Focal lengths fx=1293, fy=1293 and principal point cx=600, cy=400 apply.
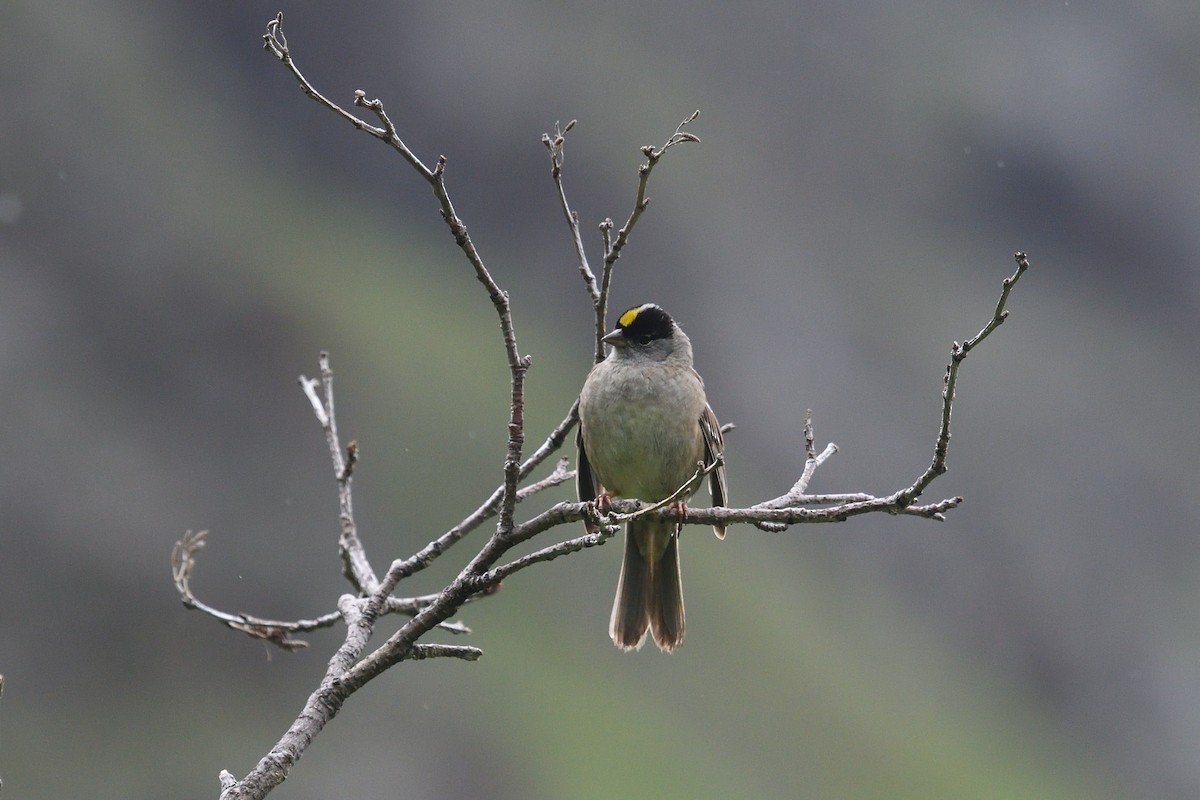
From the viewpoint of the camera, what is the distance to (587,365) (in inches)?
2103

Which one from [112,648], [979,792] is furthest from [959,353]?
[979,792]

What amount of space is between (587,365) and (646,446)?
45.5 meters

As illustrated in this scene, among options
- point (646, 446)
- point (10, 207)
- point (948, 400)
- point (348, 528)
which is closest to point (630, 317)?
point (646, 446)

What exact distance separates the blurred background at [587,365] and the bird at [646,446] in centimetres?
2429

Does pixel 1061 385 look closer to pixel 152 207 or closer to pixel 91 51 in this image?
pixel 152 207

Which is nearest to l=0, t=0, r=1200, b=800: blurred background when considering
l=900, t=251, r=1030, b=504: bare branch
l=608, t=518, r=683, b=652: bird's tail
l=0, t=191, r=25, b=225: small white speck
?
l=0, t=191, r=25, b=225: small white speck

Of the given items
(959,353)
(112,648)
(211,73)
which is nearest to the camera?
(959,353)

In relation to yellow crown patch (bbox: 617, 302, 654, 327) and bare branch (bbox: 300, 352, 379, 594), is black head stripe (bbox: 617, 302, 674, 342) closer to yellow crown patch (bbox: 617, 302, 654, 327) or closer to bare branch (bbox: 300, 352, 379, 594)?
yellow crown patch (bbox: 617, 302, 654, 327)

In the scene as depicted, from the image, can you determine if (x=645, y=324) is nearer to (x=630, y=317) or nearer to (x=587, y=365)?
(x=630, y=317)

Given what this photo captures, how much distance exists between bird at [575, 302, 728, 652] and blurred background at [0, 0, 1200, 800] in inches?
956

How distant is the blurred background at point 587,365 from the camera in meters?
35.2

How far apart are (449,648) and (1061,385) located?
5619cm

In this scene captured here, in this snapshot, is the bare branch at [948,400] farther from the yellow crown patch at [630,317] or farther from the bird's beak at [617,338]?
the yellow crown patch at [630,317]

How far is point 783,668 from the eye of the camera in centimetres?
4062
